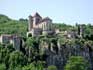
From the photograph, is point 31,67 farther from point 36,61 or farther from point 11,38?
point 11,38

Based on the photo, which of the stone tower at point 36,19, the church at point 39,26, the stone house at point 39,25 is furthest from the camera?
the stone tower at point 36,19

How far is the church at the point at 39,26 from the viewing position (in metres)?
79.2

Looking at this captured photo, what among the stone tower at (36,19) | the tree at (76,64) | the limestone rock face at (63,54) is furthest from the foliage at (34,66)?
the stone tower at (36,19)

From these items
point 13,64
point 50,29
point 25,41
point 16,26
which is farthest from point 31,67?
point 16,26

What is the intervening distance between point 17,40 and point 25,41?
1.84 metres

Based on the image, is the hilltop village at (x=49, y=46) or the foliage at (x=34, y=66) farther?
the hilltop village at (x=49, y=46)

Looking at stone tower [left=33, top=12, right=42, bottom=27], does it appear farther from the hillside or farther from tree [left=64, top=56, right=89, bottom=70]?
tree [left=64, top=56, right=89, bottom=70]

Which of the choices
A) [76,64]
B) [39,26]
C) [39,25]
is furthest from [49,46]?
[39,25]

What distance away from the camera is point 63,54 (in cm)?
7531

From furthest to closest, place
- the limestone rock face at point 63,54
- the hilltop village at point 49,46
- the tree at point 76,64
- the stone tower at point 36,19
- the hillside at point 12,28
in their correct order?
the hillside at point 12,28 < the stone tower at point 36,19 < the limestone rock face at point 63,54 < the hilltop village at point 49,46 < the tree at point 76,64

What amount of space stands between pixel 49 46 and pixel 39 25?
9.35 m

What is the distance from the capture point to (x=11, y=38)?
73.9 m

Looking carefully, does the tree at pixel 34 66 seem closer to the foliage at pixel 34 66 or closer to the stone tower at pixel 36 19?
the foliage at pixel 34 66

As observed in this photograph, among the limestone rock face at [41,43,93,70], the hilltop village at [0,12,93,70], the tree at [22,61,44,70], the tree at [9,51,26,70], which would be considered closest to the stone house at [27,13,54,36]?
the hilltop village at [0,12,93,70]
